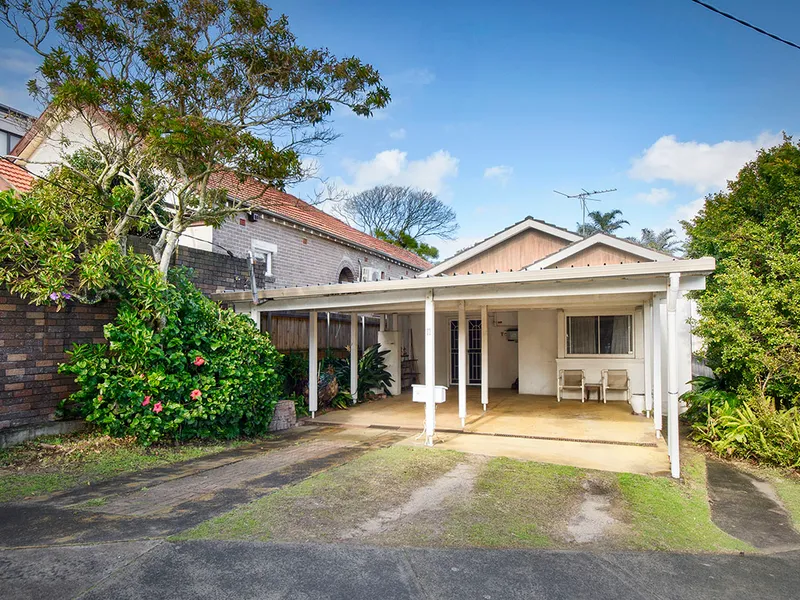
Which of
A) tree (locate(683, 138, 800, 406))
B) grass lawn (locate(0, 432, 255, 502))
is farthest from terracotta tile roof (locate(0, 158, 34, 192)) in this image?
tree (locate(683, 138, 800, 406))

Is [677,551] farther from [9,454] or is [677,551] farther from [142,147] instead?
[142,147]

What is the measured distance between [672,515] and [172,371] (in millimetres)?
6131

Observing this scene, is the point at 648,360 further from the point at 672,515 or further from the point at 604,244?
the point at 672,515

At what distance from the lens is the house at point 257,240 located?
984cm

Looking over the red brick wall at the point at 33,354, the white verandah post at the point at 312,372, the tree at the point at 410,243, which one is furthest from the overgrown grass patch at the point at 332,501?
the tree at the point at 410,243

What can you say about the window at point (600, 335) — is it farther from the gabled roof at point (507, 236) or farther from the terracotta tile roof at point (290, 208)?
the terracotta tile roof at point (290, 208)

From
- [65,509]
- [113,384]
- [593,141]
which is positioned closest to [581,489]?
[65,509]

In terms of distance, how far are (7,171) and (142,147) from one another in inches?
170

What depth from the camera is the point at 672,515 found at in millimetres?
4906

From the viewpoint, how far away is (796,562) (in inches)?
155

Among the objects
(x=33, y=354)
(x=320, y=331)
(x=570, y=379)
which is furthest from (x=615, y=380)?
(x=33, y=354)

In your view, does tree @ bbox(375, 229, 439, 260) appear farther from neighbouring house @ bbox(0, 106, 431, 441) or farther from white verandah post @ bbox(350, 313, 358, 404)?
white verandah post @ bbox(350, 313, 358, 404)

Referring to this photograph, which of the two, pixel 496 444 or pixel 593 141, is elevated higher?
pixel 593 141

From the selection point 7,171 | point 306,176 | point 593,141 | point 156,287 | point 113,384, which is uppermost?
point 593,141
